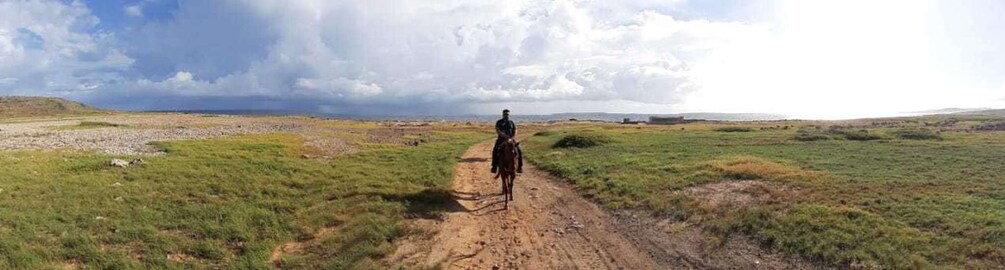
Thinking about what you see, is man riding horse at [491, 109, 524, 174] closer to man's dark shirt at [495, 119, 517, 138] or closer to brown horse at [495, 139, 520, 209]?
man's dark shirt at [495, 119, 517, 138]

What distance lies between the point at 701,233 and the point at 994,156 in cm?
2596

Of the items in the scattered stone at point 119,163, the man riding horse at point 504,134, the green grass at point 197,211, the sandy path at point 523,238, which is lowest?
the sandy path at point 523,238

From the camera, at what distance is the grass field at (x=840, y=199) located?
37.0 ft

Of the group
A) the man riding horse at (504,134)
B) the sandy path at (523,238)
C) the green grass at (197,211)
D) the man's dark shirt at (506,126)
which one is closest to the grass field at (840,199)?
the sandy path at (523,238)

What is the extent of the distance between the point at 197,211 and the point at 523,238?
369 inches

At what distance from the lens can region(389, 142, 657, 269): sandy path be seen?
11.7m

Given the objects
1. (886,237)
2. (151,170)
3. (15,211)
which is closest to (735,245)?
(886,237)

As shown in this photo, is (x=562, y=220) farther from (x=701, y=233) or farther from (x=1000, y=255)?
(x=1000, y=255)

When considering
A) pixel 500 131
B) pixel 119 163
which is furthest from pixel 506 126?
pixel 119 163

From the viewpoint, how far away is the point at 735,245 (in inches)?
502

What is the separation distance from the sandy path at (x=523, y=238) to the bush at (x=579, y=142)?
19.8 metres

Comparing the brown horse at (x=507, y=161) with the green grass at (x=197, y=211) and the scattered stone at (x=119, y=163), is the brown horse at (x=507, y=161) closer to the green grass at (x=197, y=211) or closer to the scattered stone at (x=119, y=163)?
the green grass at (x=197, y=211)

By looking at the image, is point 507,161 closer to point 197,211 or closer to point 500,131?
point 500,131

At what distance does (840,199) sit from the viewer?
1625 centimetres
